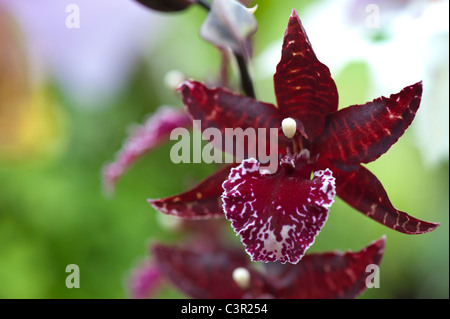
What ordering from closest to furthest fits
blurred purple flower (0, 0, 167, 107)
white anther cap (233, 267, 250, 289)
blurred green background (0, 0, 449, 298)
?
white anther cap (233, 267, 250, 289), blurred green background (0, 0, 449, 298), blurred purple flower (0, 0, 167, 107)

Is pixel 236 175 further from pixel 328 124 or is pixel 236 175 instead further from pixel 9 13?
pixel 9 13

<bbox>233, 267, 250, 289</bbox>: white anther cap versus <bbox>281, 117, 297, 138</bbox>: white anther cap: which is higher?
<bbox>281, 117, 297, 138</bbox>: white anther cap

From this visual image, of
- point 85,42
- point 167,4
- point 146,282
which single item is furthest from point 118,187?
point 167,4

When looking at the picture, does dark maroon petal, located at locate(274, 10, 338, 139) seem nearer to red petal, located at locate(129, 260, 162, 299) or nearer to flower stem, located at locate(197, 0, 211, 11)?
flower stem, located at locate(197, 0, 211, 11)

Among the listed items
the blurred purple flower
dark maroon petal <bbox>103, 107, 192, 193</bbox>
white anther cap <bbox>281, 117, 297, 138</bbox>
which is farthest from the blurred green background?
white anther cap <bbox>281, 117, 297, 138</bbox>

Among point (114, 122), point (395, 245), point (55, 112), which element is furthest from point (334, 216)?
point (55, 112)

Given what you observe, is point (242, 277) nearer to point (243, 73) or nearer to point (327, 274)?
point (327, 274)
